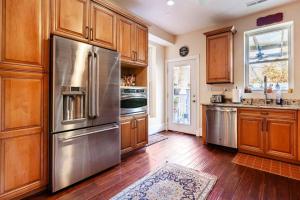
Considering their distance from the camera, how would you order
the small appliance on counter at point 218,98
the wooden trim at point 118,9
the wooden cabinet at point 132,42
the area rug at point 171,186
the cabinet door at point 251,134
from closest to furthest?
the area rug at point 171,186
the wooden trim at point 118,9
the wooden cabinet at point 132,42
the cabinet door at point 251,134
the small appliance on counter at point 218,98

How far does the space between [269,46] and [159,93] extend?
9.41 ft

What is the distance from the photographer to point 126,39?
2.92 metres

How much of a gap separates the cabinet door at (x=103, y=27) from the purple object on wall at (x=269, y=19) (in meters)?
3.04

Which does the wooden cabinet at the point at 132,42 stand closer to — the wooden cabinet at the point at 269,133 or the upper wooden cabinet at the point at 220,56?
the upper wooden cabinet at the point at 220,56

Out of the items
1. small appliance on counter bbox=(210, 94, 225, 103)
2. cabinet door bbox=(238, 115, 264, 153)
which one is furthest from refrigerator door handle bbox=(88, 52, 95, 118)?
small appliance on counter bbox=(210, 94, 225, 103)

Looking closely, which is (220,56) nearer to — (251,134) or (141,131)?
(251,134)

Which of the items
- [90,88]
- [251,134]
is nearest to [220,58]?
[251,134]

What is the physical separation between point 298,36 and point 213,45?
60.2 inches

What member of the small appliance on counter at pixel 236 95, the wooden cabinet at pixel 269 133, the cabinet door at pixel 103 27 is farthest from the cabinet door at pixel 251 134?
the cabinet door at pixel 103 27

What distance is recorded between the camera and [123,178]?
230 centimetres

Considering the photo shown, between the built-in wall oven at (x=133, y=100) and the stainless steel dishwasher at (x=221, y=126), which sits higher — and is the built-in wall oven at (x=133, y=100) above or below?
above

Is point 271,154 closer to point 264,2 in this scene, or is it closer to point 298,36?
point 298,36

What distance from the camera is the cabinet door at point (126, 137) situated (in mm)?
2848

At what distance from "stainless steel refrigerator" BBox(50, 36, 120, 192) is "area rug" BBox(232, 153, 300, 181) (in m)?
2.16
